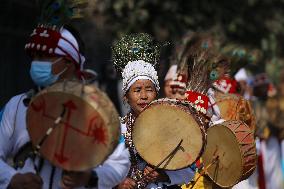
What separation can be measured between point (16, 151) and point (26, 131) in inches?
4.8

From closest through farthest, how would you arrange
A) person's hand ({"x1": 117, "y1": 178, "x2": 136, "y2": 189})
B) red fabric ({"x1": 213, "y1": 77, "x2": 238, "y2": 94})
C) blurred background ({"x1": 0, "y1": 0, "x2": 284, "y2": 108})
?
1. person's hand ({"x1": 117, "y1": 178, "x2": 136, "y2": 189})
2. red fabric ({"x1": 213, "y1": 77, "x2": 238, "y2": 94})
3. blurred background ({"x1": 0, "y1": 0, "x2": 284, "y2": 108})

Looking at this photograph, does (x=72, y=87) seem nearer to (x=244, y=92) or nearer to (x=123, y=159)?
(x=123, y=159)

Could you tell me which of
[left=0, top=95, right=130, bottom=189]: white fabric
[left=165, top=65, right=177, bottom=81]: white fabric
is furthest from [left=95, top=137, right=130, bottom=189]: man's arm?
[left=165, top=65, right=177, bottom=81]: white fabric

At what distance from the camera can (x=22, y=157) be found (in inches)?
200

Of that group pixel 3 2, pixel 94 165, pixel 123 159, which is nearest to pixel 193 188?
pixel 123 159

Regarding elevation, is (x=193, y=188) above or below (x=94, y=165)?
below

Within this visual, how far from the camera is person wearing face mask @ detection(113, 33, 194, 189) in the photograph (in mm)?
6305

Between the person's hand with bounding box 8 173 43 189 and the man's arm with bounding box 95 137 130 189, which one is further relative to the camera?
the man's arm with bounding box 95 137 130 189

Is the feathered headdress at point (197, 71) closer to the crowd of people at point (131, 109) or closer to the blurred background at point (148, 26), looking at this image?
the crowd of people at point (131, 109)

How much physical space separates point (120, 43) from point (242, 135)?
1.08 meters

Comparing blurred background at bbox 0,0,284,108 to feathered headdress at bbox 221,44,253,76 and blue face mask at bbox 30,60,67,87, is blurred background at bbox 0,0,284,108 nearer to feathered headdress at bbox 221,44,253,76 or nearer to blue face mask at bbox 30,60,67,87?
feathered headdress at bbox 221,44,253,76

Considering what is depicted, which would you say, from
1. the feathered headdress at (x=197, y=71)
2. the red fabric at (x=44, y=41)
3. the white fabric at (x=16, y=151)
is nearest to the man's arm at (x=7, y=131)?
the white fabric at (x=16, y=151)

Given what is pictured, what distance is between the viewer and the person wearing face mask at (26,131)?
497 centimetres

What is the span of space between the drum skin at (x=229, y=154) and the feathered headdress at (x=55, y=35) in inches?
76.3
